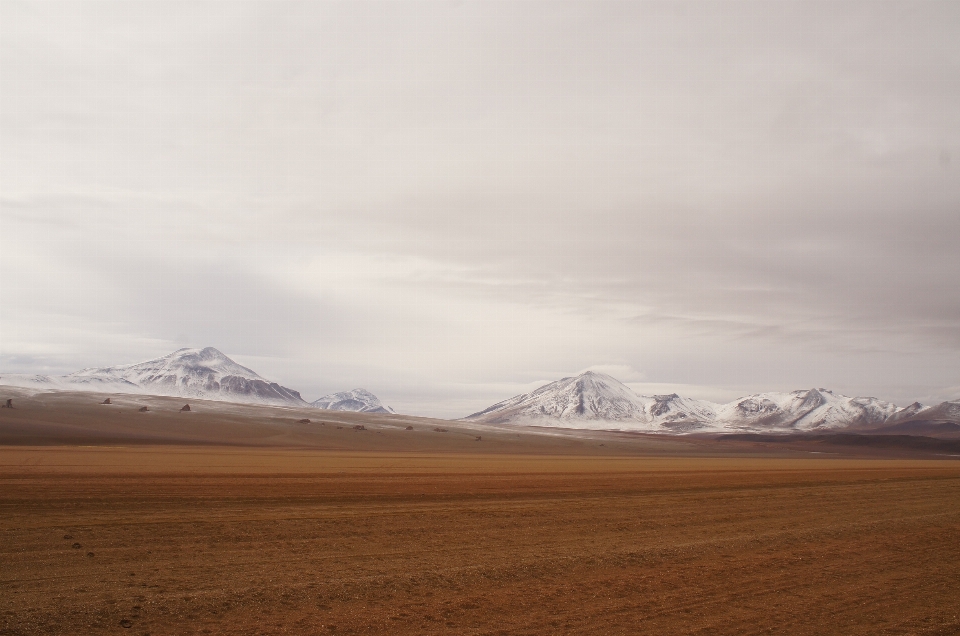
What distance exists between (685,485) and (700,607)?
2475cm

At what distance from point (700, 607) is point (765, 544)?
715 cm

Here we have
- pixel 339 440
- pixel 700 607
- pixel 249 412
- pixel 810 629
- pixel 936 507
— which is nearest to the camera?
pixel 810 629

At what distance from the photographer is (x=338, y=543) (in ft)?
54.8

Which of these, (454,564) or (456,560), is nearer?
(454,564)

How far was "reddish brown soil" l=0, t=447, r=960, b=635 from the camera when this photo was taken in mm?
11270

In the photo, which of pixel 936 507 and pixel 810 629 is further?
pixel 936 507

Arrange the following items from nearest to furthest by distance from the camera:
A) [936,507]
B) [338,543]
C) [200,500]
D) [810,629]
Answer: [810,629] < [338,543] < [200,500] < [936,507]

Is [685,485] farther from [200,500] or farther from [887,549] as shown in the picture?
[200,500]

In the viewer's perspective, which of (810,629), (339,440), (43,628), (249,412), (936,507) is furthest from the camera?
(249,412)

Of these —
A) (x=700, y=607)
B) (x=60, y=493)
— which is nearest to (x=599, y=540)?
(x=700, y=607)

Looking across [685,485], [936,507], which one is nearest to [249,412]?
[685,485]

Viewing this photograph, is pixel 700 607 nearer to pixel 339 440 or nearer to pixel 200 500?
pixel 200 500

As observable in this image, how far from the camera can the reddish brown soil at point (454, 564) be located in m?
11.3

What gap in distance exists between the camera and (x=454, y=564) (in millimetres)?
14953
